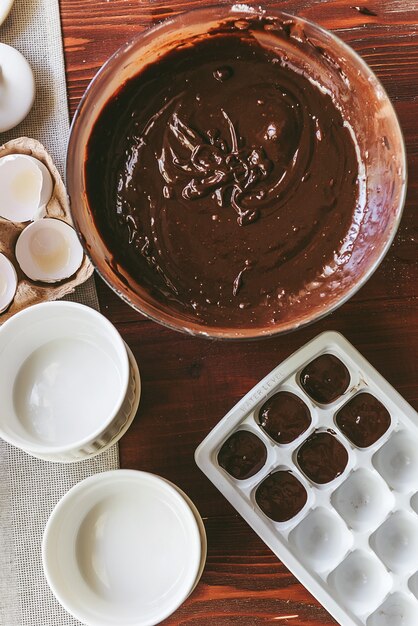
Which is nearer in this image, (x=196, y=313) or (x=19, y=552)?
(x=196, y=313)

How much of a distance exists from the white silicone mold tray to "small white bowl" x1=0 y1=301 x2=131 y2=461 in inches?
7.9

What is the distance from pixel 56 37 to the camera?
4.48 ft

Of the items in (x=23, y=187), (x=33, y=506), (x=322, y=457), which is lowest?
(x=33, y=506)

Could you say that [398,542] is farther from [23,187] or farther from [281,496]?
[23,187]

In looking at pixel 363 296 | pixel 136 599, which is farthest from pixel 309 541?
pixel 363 296

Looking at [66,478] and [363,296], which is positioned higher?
[363,296]

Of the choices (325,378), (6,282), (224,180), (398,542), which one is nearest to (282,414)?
(325,378)

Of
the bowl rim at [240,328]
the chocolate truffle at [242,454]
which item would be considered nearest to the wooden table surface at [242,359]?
the chocolate truffle at [242,454]

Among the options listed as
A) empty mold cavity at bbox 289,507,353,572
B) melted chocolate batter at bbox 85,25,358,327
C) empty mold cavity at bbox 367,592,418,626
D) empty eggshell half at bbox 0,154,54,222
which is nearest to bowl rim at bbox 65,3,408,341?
melted chocolate batter at bbox 85,25,358,327

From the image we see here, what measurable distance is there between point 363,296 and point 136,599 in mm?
661

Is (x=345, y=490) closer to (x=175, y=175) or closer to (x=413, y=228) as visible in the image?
(x=413, y=228)

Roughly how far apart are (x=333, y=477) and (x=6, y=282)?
2.20 ft

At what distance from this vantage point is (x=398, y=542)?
4.39 feet

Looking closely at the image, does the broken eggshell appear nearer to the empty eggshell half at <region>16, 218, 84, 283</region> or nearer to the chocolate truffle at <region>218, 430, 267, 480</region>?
the empty eggshell half at <region>16, 218, 84, 283</region>
